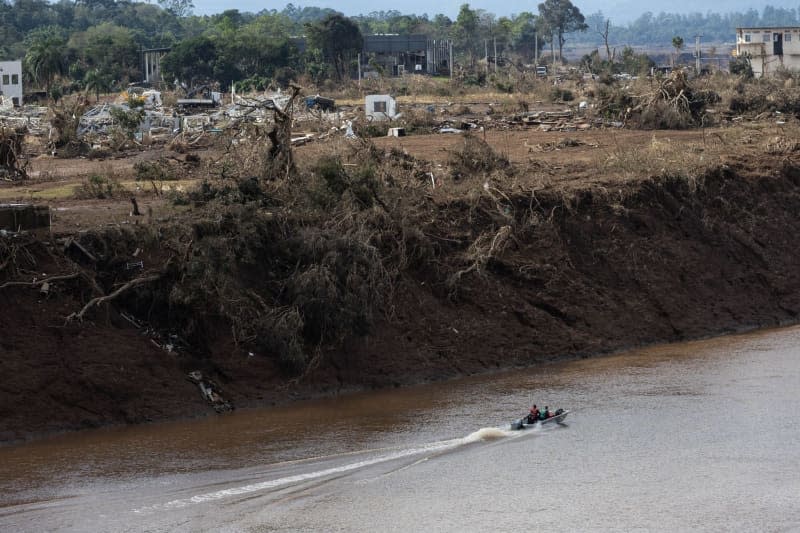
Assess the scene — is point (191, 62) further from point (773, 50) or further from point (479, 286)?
point (479, 286)

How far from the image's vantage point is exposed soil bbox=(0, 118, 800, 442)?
72.0 ft

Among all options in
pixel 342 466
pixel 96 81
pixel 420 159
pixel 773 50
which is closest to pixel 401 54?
pixel 773 50

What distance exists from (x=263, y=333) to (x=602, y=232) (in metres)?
11.2

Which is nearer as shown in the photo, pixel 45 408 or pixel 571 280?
pixel 45 408

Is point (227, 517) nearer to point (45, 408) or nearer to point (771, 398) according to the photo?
point (45, 408)

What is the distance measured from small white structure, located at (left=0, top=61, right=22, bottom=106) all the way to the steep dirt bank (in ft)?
157

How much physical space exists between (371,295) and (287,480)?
7.69 meters

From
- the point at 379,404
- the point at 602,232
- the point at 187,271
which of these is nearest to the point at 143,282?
the point at 187,271

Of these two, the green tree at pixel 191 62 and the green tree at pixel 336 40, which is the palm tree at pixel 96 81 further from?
the green tree at pixel 336 40

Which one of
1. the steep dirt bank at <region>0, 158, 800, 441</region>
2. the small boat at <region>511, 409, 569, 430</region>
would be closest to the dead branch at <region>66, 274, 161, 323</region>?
the steep dirt bank at <region>0, 158, 800, 441</region>

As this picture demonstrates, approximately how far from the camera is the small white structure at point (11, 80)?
70438mm

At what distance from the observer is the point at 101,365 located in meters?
21.8

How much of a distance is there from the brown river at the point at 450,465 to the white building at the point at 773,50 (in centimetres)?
6380

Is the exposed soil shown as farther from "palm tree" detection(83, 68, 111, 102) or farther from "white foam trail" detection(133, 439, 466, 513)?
"palm tree" detection(83, 68, 111, 102)
